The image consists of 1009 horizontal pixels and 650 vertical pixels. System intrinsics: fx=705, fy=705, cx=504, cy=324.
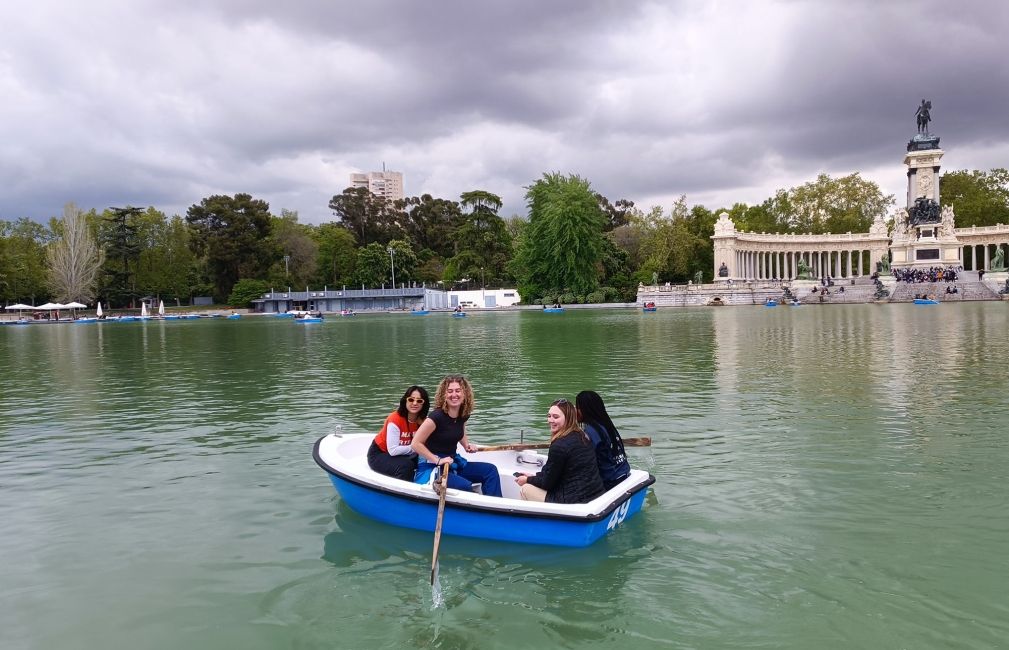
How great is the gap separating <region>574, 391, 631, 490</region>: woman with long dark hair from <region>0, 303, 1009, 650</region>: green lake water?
1.95 ft

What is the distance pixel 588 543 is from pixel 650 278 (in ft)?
258

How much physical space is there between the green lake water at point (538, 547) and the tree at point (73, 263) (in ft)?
263

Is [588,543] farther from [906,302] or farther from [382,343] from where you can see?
[906,302]

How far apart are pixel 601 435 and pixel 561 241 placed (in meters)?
72.1

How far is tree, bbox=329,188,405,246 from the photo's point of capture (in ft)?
366

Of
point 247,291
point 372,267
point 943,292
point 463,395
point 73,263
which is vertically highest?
point 73,263

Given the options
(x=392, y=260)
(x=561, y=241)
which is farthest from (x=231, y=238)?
(x=561, y=241)

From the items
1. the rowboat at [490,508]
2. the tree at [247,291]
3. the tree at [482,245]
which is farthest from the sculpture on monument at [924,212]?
the rowboat at [490,508]

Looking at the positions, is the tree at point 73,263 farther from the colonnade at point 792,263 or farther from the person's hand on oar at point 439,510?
the person's hand on oar at point 439,510

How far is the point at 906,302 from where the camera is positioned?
62719mm

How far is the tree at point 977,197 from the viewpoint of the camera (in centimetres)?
9019

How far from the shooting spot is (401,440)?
7.84 metres

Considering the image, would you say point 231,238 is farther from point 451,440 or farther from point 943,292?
point 451,440

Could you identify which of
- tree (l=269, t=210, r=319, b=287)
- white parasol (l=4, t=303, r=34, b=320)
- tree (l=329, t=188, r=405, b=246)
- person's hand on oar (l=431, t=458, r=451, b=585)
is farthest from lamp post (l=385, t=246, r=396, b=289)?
person's hand on oar (l=431, t=458, r=451, b=585)
